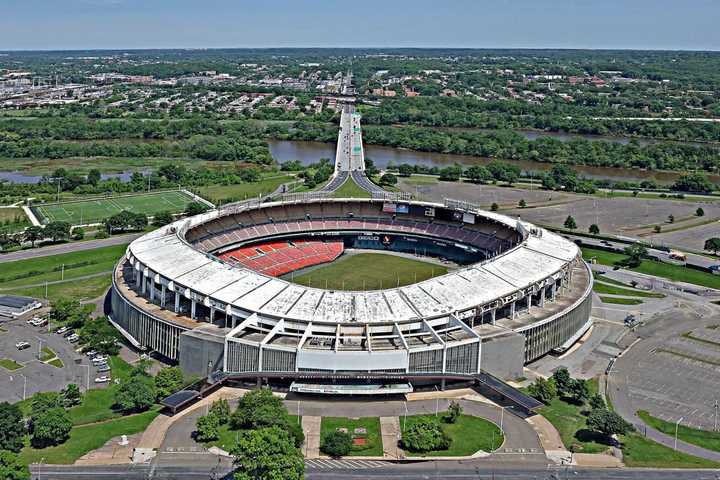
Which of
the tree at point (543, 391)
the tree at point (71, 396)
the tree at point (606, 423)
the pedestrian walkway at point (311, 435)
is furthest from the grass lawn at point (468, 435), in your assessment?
the tree at point (71, 396)

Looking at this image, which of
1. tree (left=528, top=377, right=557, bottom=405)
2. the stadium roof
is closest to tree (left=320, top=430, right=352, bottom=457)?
the stadium roof

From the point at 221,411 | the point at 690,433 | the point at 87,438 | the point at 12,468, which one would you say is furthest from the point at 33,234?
the point at 690,433

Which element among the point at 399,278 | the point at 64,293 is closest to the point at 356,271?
the point at 399,278

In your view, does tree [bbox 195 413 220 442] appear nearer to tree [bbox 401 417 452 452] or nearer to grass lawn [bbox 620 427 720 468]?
tree [bbox 401 417 452 452]

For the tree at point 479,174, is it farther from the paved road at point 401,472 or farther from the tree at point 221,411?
the paved road at point 401,472

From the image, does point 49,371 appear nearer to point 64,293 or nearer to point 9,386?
point 9,386

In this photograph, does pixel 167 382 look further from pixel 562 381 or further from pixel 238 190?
pixel 238 190

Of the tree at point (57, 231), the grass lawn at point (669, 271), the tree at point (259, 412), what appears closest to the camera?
the tree at point (259, 412)
